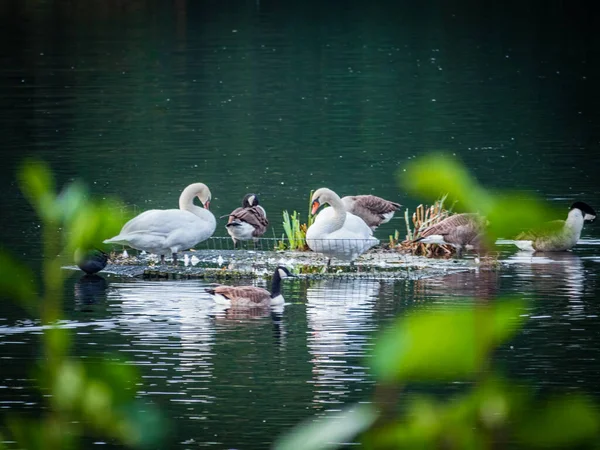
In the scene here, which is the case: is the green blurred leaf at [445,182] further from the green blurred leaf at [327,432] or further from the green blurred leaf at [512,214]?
the green blurred leaf at [327,432]

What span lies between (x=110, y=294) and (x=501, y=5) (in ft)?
210

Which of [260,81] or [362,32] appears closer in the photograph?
[260,81]

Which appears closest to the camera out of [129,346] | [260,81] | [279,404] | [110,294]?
[279,404]

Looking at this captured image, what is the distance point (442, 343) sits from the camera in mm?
1642

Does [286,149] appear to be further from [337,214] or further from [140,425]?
[140,425]

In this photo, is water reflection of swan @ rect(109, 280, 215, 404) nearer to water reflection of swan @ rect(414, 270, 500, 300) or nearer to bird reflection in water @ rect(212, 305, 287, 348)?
bird reflection in water @ rect(212, 305, 287, 348)

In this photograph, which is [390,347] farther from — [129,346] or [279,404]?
[129,346]

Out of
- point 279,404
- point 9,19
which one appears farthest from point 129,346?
point 9,19

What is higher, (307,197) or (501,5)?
(501,5)

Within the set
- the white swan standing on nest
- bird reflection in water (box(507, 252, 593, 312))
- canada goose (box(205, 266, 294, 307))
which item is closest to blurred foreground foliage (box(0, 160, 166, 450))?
canada goose (box(205, 266, 294, 307))

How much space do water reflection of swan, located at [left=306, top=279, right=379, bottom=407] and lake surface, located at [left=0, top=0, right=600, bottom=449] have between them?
0.03 m

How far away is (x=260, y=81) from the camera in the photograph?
4066 cm

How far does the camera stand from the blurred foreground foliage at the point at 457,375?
164cm

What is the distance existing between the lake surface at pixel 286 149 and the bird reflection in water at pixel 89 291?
0.17 feet
